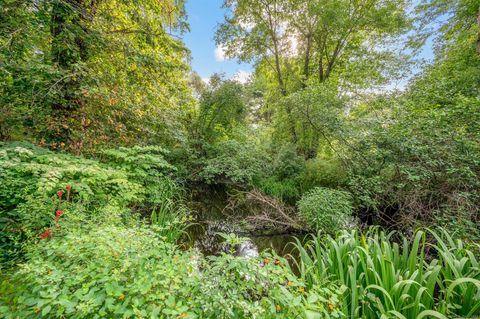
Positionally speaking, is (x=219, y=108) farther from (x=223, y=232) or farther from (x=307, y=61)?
(x=223, y=232)

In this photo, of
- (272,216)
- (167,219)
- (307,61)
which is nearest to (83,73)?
(167,219)

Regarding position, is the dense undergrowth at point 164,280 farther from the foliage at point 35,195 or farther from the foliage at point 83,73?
the foliage at point 83,73

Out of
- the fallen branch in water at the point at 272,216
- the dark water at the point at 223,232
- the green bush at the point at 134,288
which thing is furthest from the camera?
the fallen branch in water at the point at 272,216

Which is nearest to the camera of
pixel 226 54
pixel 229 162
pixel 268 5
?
pixel 229 162

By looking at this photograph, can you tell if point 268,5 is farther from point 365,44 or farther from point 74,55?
point 74,55

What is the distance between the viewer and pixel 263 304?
3.74 feet

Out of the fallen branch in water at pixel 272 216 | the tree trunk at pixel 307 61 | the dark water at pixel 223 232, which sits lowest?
the dark water at pixel 223 232

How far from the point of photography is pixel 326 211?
3.83 meters

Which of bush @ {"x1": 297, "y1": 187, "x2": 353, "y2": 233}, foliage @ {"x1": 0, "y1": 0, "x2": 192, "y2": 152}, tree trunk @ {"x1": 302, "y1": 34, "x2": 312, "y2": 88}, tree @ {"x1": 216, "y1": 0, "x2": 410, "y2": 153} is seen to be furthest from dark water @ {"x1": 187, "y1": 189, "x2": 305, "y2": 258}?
tree trunk @ {"x1": 302, "y1": 34, "x2": 312, "y2": 88}

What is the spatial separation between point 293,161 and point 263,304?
6.19 m

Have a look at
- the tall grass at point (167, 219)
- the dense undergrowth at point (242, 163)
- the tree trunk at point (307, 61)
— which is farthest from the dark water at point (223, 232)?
the tree trunk at point (307, 61)

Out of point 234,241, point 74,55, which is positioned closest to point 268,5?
point 74,55

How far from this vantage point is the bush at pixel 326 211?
12.2ft

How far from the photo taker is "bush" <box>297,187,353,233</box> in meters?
3.73
